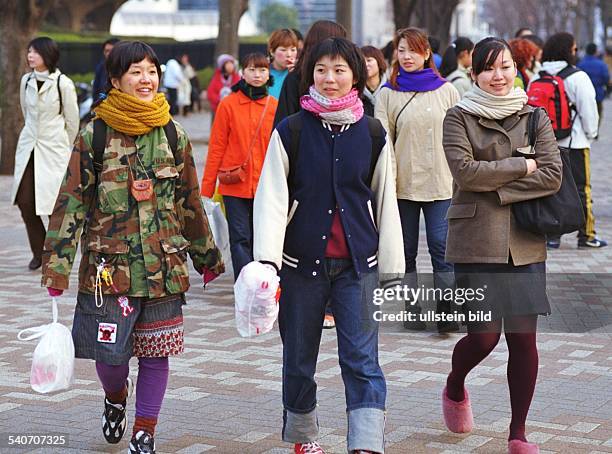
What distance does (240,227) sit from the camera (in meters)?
8.37

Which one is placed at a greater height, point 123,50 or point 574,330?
point 123,50

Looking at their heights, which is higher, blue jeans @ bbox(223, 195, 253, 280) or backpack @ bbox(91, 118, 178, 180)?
backpack @ bbox(91, 118, 178, 180)

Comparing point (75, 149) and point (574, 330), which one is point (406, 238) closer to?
point (574, 330)

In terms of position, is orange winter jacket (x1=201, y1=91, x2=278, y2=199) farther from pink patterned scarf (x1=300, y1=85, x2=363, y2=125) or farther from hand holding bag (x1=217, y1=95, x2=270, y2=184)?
pink patterned scarf (x1=300, y1=85, x2=363, y2=125)

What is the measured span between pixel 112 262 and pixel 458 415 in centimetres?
158

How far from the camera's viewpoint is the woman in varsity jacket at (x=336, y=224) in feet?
15.8

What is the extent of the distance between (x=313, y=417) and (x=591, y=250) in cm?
681

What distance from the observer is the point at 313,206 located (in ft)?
15.8

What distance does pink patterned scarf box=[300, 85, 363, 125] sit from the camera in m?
4.80

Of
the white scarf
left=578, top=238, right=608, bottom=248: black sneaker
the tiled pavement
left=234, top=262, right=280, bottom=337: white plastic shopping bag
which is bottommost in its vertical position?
left=578, top=238, right=608, bottom=248: black sneaker

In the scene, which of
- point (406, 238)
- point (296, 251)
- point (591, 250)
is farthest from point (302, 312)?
point (591, 250)

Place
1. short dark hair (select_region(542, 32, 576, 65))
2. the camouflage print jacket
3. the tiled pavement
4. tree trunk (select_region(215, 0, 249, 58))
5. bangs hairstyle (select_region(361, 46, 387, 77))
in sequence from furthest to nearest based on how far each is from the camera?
1. tree trunk (select_region(215, 0, 249, 58))
2. short dark hair (select_region(542, 32, 576, 65))
3. bangs hairstyle (select_region(361, 46, 387, 77))
4. the tiled pavement
5. the camouflage print jacket

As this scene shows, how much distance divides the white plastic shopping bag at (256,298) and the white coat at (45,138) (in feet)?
18.4

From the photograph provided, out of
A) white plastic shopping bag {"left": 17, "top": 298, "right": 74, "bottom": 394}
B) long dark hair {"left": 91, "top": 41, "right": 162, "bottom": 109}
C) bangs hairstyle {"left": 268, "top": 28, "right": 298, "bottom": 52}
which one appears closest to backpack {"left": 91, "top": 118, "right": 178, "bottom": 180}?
long dark hair {"left": 91, "top": 41, "right": 162, "bottom": 109}
